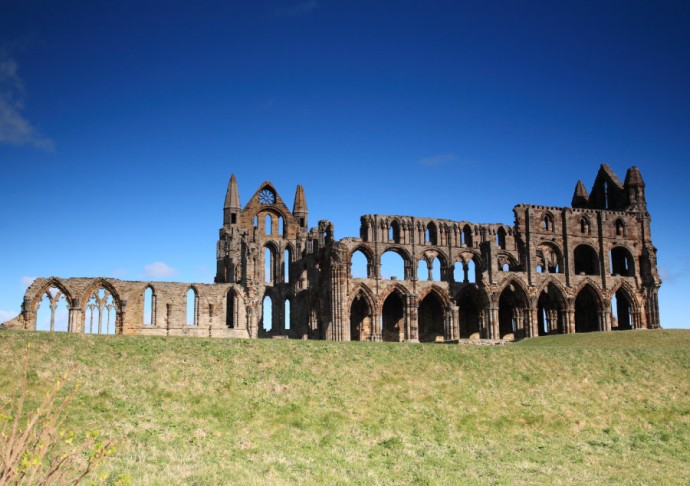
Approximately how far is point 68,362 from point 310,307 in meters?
31.7

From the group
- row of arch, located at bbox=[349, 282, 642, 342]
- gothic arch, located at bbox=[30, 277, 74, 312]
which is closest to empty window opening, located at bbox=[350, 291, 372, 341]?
row of arch, located at bbox=[349, 282, 642, 342]

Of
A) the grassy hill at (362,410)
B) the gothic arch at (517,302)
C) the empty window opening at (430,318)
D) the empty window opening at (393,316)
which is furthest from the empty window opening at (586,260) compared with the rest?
the grassy hill at (362,410)

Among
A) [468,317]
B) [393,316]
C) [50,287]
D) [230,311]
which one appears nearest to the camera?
[50,287]

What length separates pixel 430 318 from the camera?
5675cm

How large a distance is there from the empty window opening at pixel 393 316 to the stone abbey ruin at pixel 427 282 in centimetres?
8

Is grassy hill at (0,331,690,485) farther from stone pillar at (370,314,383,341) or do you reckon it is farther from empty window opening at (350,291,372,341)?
empty window opening at (350,291,372,341)

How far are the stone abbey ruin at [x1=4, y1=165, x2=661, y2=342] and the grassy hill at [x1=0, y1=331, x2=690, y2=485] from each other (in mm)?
20763

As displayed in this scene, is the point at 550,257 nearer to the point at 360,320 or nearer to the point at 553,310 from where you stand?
the point at 553,310

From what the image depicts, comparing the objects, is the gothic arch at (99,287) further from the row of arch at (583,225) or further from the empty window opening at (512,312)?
the row of arch at (583,225)

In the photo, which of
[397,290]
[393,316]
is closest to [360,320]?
[393,316]

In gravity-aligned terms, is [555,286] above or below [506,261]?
below

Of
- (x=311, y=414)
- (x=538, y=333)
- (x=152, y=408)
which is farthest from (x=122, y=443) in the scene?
(x=538, y=333)

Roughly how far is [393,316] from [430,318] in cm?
306

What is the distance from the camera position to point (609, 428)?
75.3 ft
